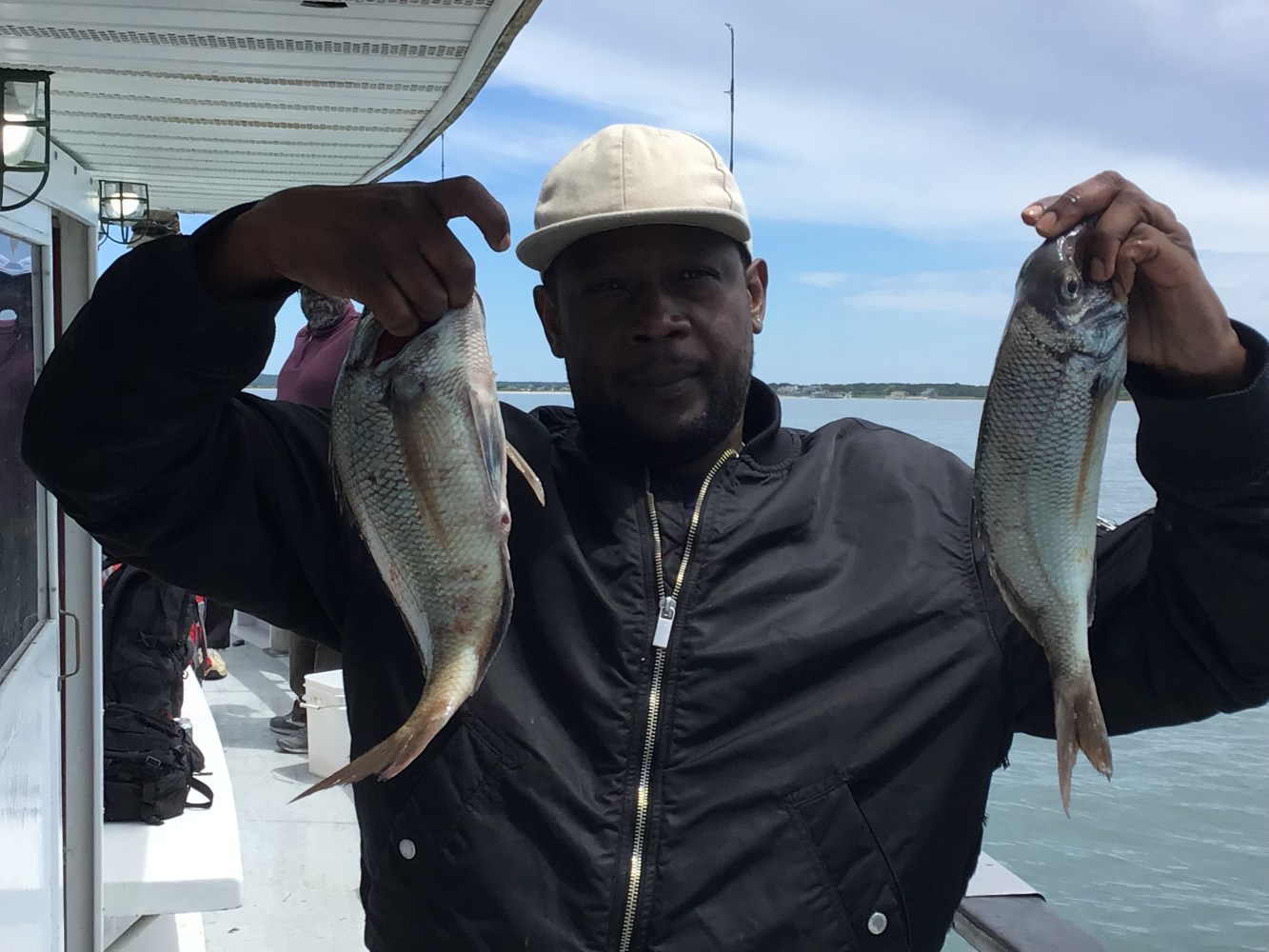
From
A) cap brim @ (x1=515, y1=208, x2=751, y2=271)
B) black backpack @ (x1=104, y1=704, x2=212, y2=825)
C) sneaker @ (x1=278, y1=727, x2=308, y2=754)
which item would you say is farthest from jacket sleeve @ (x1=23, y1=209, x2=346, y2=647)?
sneaker @ (x1=278, y1=727, x2=308, y2=754)

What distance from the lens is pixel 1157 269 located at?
149 cm

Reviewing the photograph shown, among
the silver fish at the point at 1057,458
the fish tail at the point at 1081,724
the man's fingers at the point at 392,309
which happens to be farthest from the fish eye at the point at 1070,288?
the man's fingers at the point at 392,309

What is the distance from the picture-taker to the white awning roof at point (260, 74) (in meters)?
2.06

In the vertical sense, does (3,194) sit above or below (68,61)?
below

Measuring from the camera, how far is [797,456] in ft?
6.88

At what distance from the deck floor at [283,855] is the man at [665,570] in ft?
8.99

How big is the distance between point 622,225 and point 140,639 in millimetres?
3229

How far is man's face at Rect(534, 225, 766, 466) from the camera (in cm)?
192

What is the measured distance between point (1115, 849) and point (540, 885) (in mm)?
6534

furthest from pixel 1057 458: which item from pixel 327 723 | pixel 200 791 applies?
pixel 327 723

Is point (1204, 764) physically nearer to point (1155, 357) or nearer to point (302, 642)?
point (302, 642)

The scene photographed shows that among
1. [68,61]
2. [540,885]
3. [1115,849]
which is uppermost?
[68,61]

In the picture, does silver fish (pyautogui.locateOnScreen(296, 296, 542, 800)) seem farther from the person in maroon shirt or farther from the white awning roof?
the person in maroon shirt

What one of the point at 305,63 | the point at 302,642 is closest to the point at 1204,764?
the point at 302,642
